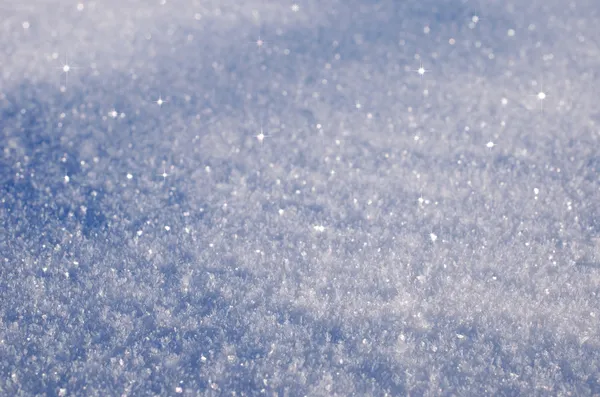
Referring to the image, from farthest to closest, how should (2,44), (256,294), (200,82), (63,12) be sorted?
(63,12) < (2,44) < (200,82) < (256,294)

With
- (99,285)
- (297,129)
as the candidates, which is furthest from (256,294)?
(297,129)

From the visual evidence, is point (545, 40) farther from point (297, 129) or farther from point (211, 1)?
point (211, 1)

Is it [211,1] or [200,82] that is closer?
[200,82]

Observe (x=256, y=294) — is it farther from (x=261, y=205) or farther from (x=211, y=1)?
(x=211, y=1)

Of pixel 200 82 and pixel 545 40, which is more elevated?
pixel 545 40

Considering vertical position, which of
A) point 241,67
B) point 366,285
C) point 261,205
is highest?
point 241,67

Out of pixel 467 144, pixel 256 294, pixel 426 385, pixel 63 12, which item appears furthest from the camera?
pixel 63 12

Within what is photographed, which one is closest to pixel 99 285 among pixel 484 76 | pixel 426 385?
pixel 426 385
